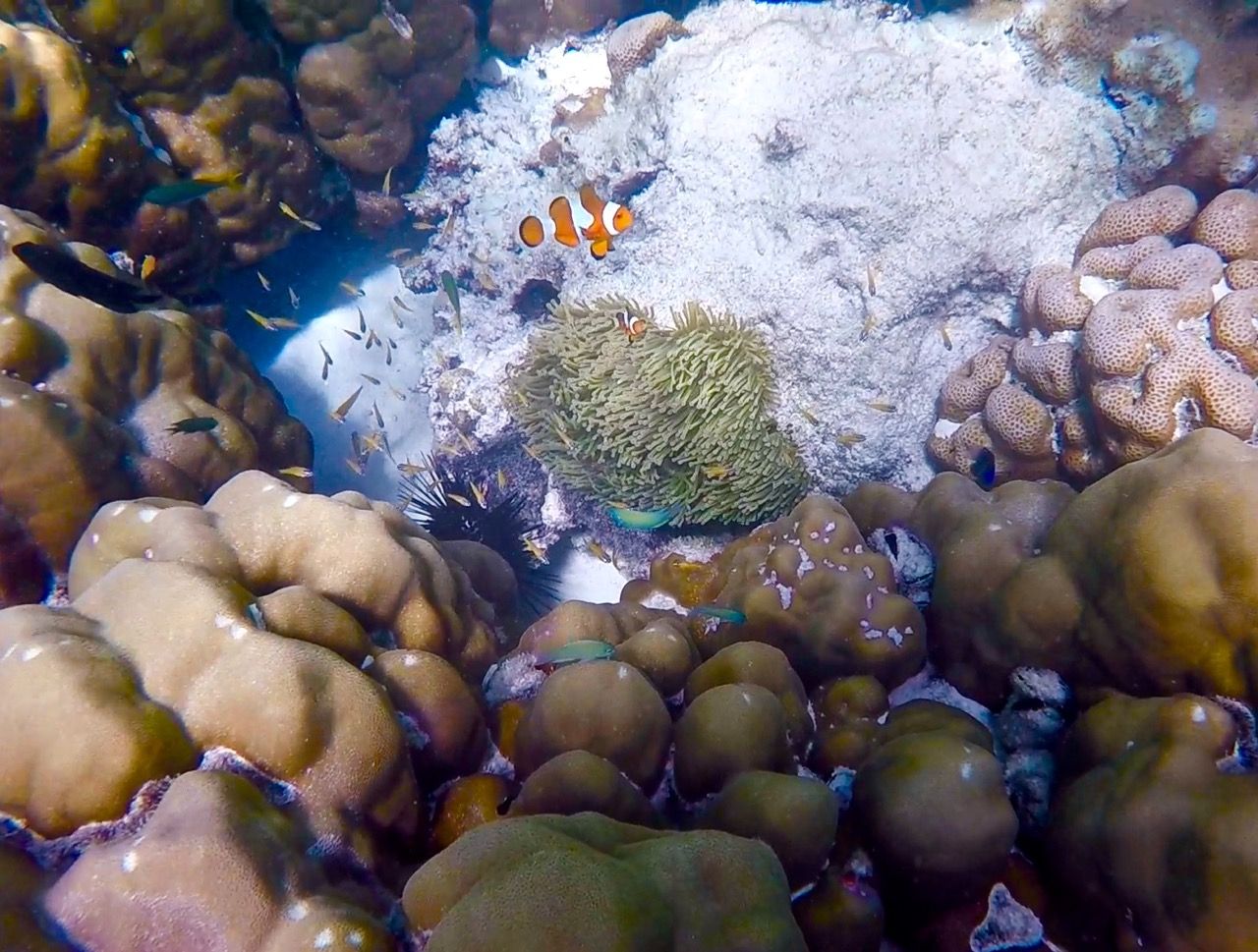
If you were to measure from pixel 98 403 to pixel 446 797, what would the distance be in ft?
10.2

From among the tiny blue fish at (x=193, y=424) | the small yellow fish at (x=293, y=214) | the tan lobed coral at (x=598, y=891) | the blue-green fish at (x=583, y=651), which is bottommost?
the tiny blue fish at (x=193, y=424)

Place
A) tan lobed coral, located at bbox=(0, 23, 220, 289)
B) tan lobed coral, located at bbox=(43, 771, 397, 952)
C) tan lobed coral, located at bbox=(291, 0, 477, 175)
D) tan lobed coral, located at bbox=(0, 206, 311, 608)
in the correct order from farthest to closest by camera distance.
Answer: tan lobed coral, located at bbox=(291, 0, 477, 175)
tan lobed coral, located at bbox=(0, 23, 220, 289)
tan lobed coral, located at bbox=(0, 206, 311, 608)
tan lobed coral, located at bbox=(43, 771, 397, 952)

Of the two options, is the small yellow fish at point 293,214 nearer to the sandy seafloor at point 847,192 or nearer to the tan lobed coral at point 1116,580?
the sandy seafloor at point 847,192

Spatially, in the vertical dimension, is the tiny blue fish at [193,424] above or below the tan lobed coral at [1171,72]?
below

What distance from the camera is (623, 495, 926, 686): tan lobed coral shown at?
399 cm

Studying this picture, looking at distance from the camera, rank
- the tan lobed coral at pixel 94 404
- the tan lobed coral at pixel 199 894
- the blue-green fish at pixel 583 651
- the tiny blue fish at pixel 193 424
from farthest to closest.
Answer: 1. the tiny blue fish at pixel 193 424
2. the tan lobed coral at pixel 94 404
3. the blue-green fish at pixel 583 651
4. the tan lobed coral at pixel 199 894

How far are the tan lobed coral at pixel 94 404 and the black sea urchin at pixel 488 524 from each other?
1662mm

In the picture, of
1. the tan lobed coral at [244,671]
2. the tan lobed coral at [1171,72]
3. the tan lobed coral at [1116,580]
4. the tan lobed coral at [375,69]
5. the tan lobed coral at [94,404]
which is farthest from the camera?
the tan lobed coral at [375,69]

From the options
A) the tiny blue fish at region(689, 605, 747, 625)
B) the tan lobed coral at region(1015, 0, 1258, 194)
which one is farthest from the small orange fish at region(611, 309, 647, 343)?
the tan lobed coral at region(1015, 0, 1258, 194)

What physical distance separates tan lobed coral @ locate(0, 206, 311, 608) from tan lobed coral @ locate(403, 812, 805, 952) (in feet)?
9.99

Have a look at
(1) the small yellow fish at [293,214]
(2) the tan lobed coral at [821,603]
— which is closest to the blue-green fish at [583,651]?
(2) the tan lobed coral at [821,603]

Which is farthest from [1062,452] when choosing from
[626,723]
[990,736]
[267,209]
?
[267,209]

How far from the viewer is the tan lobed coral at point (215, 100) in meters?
5.29

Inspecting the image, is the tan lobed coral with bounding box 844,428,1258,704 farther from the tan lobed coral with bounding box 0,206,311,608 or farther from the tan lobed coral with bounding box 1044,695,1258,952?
the tan lobed coral with bounding box 0,206,311,608
